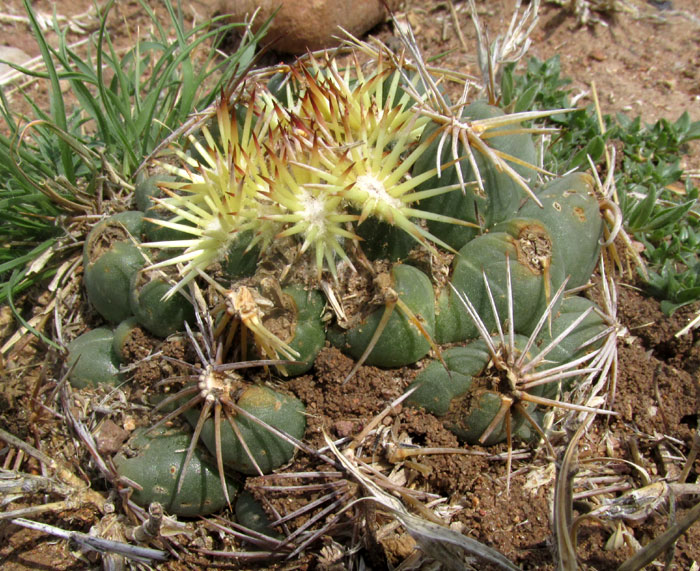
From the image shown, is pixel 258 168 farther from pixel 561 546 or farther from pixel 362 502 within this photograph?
pixel 561 546

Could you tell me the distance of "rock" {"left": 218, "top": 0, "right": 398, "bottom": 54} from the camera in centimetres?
422

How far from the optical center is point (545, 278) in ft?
6.23

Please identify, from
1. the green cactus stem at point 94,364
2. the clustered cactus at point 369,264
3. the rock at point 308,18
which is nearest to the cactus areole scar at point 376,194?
the clustered cactus at point 369,264

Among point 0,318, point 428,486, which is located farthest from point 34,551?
point 428,486

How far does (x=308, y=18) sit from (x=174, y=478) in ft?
11.4

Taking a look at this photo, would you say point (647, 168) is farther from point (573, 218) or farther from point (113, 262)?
point (113, 262)

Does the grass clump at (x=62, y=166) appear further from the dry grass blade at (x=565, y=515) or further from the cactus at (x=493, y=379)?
the dry grass blade at (x=565, y=515)

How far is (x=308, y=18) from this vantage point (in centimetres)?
424

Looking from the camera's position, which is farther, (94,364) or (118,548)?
(94,364)

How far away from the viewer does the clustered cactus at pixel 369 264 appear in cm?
181

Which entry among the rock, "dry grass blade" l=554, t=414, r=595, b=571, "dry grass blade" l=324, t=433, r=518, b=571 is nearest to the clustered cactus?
"dry grass blade" l=554, t=414, r=595, b=571

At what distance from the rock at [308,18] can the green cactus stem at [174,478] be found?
3.11 metres

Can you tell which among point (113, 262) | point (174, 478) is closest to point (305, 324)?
point (174, 478)

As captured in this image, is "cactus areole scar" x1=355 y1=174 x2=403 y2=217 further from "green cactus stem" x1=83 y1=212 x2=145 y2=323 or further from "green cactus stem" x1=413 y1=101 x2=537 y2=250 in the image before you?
"green cactus stem" x1=83 y1=212 x2=145 y2=323
